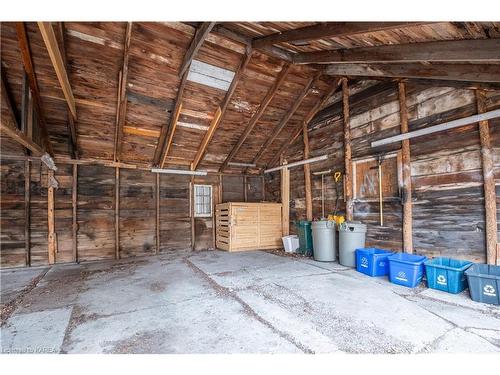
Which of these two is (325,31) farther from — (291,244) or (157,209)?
(157,209)

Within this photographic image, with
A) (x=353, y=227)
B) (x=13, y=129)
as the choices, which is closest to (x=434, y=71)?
(x=353, y=227)

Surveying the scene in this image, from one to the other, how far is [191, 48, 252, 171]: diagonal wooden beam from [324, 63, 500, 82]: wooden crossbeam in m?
1.91

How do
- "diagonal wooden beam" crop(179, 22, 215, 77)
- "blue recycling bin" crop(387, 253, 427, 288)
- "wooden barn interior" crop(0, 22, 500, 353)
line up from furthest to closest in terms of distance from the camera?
"blue recycling bin" crop(387, 253, 427, 288) → "diagonal wooden beam" crop(179, 22, 215, 77) → "wooden barn interior" crop(0, 22, 500, 353)

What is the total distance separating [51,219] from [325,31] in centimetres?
652

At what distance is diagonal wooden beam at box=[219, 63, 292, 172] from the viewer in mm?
5084

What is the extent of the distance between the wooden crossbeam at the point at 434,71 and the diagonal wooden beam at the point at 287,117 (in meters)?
0.77

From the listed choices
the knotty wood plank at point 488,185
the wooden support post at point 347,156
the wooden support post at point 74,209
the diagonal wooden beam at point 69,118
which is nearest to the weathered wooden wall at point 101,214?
the wooden support post at point 74,209

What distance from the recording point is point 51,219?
576cm

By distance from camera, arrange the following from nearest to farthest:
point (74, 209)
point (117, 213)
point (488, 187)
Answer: point (488, 187) → point (74, 209) → point (117, 213)

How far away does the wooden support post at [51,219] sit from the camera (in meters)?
5.71

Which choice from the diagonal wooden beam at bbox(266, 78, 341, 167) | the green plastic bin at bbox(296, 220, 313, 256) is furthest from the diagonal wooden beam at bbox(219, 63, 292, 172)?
the green plastic bin at bbox(296, 220, 313, 256)

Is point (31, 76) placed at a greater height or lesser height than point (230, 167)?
greater

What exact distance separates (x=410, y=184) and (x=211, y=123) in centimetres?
426

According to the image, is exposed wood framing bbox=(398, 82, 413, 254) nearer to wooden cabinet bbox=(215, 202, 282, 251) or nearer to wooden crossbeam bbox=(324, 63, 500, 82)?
wooden crossbeam bbox=(324, 63, 500, 82)
